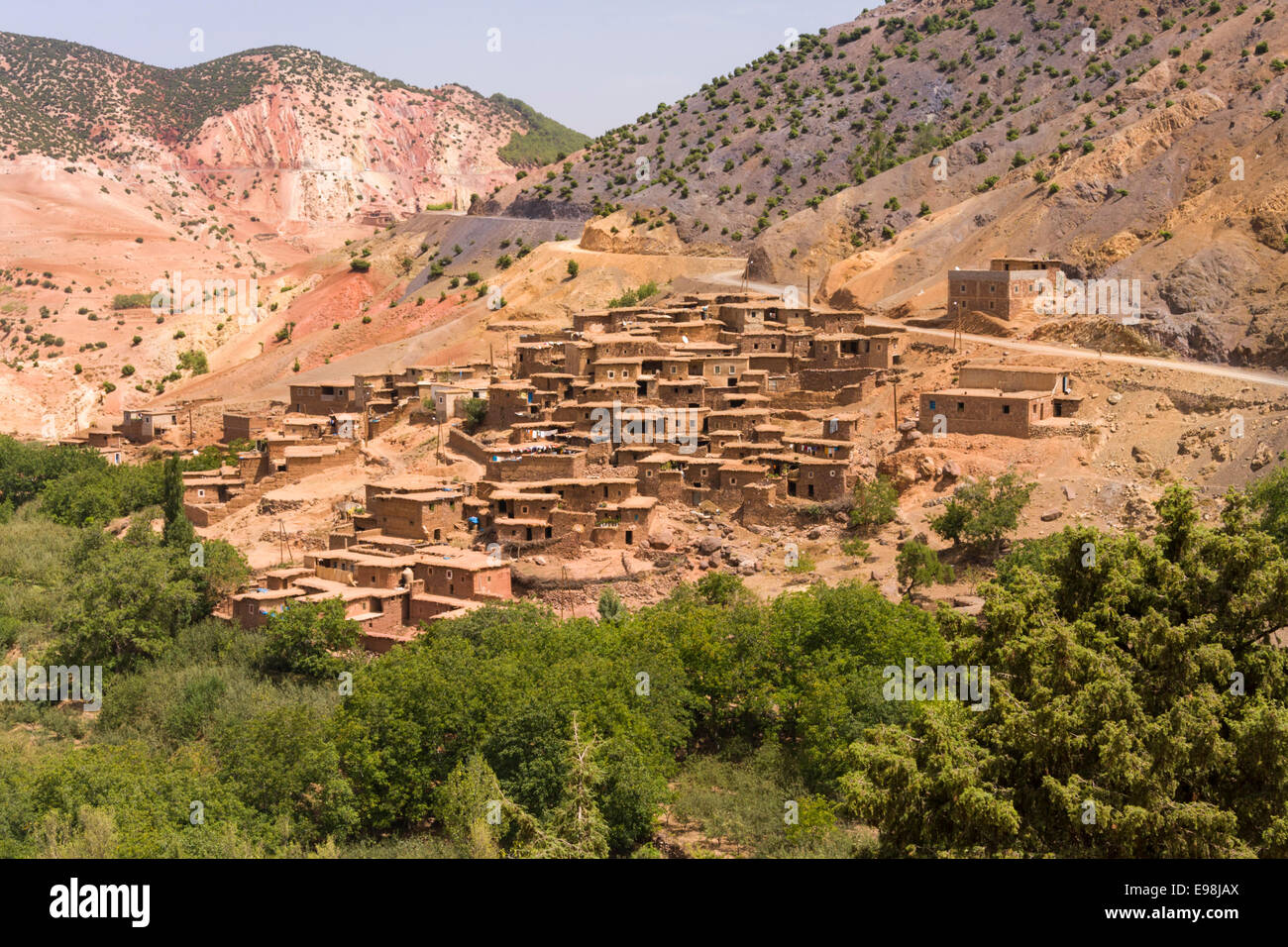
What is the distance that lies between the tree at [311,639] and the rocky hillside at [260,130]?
78.7 meters

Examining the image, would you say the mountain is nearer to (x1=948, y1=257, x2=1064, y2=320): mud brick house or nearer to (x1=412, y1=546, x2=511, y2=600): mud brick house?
(x1=948, y1=257, x2=1064, y2=320): mud brick house

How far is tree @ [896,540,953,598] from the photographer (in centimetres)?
2888

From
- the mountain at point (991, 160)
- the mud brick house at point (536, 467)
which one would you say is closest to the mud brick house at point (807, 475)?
the mud brick house at point (536, 467)

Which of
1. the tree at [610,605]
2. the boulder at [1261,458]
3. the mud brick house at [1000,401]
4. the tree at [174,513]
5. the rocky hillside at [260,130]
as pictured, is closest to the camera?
the tree at [610,605]

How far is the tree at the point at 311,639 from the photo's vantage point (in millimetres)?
27188

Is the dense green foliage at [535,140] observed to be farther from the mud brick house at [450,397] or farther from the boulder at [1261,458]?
the boulder at [1261,458]

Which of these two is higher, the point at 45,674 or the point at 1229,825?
the point at 1229,825

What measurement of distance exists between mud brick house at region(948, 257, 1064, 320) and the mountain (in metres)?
2.21

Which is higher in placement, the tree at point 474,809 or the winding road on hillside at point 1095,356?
the winding road on hillside at point 1095,356

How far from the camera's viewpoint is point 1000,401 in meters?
33.2

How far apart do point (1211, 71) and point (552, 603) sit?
126ft

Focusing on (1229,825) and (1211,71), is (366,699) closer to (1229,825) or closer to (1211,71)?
(1229,825)
